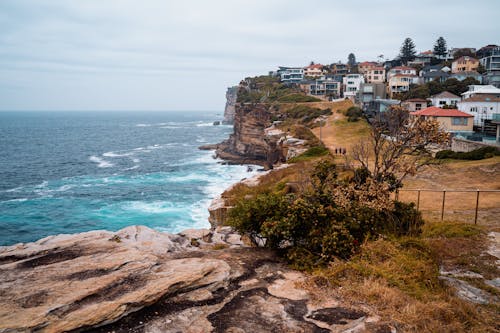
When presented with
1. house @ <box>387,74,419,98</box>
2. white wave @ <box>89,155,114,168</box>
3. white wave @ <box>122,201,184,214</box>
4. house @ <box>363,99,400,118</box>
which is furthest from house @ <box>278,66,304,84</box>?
white wave @ <box>122,201,184,214</box>

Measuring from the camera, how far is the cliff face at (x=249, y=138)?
6844 cm

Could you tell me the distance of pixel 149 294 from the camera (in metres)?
8.03

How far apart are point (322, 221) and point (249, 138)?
200 feet

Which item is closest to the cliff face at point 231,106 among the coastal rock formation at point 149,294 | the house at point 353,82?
the house at point 353,82

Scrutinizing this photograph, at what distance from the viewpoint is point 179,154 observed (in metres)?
80.2

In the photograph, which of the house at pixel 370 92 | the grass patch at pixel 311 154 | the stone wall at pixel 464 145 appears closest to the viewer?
the stone wall at pixel 464 145

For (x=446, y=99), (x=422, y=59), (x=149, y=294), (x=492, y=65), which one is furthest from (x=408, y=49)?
(x=149, y=294)

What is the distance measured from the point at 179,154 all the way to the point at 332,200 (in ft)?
231

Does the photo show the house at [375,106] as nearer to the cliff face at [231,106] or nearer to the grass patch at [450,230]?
the grass patch at [450,230]

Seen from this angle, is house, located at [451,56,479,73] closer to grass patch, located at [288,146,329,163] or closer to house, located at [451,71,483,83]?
house, located at [451,71,483,83]

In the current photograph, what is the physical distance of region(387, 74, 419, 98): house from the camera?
287ft

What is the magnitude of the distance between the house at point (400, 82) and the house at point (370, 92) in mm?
1847

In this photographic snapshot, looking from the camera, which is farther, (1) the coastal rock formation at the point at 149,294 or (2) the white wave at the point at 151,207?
(2) the white wave at the point at 151,207

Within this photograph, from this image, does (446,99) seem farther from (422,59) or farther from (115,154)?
(115,154)
